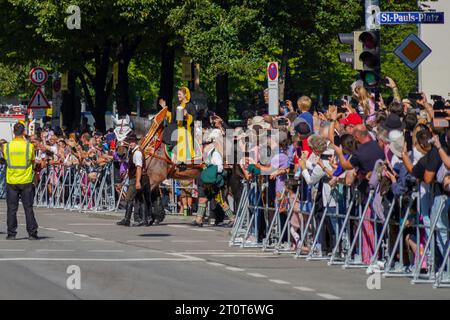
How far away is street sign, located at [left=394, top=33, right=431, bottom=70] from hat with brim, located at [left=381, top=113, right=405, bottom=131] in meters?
5.50

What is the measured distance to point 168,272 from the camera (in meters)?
18.5

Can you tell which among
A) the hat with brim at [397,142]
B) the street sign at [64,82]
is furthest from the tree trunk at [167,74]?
the hat with brim at [397,142]

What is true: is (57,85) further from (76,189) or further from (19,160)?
(19,160)

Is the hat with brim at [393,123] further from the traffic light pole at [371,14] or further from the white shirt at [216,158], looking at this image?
the white shirt at [216,158]

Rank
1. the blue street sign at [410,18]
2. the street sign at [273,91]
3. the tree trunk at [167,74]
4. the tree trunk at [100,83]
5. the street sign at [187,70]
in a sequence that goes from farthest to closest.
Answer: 1. the tree trunk at [100,83]
2. the tree trunk at [167,74]
3. the street sign at [187,70]
4. the street sign at [273,91]
5. the blue street sign at [410,18]

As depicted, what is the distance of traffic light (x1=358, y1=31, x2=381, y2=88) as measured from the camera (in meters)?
23.3

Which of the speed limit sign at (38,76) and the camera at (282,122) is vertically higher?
the speed limit sign at (38,76)

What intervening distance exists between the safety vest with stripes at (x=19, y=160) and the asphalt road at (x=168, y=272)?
3.44 ft

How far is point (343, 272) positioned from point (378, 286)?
2014 millimetres

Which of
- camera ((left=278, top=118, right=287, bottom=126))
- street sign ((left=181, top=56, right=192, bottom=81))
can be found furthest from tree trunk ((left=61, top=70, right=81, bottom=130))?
camera ((left=278, top=118, right=287, bottom=126))

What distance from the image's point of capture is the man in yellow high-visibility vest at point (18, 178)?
2495 cm

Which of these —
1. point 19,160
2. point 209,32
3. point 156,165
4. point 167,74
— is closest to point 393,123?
point 19,160

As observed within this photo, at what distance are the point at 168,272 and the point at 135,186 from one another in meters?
10.3

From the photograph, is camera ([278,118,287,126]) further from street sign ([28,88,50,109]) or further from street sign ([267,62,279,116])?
street sign ([28,88,50,109])
